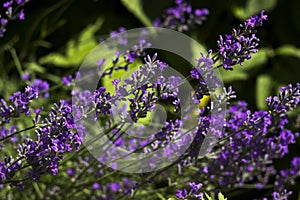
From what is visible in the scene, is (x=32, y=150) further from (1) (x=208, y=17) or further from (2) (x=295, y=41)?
(2) (x=295, y=41)

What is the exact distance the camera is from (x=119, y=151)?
1.30 meters

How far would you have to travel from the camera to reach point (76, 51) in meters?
2.09

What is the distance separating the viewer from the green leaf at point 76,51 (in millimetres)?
2078

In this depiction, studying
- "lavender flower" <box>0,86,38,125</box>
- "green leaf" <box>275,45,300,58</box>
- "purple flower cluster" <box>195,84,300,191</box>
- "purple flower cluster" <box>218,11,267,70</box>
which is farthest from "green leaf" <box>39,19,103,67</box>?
"purple flower cluster" <box>218,11,267,70</box>

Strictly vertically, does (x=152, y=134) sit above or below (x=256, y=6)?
below

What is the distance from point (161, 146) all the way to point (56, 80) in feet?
2.87

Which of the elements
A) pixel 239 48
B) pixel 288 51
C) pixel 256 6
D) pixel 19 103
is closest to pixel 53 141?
pixel 19 103

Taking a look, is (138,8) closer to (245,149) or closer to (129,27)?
(129,27)

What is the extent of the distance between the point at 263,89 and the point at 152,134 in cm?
91

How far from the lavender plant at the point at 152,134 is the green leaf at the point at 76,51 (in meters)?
0.46

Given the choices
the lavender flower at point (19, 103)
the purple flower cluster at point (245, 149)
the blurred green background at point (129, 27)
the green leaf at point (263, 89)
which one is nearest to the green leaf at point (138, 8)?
the blurred green background at point (129, 27)

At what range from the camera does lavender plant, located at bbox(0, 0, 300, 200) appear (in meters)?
0.94

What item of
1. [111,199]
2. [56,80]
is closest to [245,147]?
[111,199]

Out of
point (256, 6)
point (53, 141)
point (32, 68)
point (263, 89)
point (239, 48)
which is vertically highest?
point (256, 6)
